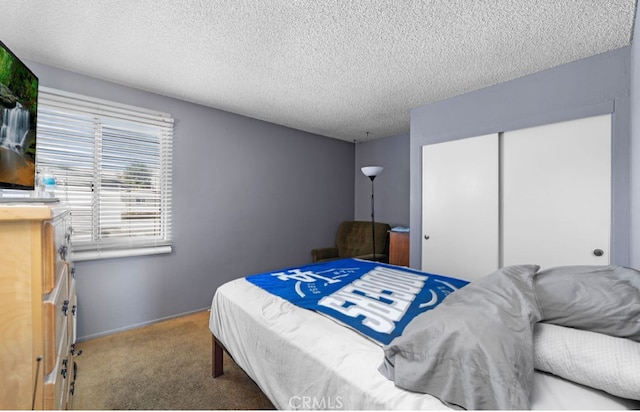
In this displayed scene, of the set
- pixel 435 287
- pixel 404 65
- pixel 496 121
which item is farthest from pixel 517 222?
pixel 404 65

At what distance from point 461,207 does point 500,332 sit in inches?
88.8

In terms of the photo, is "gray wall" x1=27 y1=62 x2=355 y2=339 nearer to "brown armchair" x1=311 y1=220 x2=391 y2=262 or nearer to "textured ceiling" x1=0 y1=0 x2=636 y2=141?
"brown armchair" x1=311 y1=220 x2=391 y2=262

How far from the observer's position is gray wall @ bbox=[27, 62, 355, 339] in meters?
2.56

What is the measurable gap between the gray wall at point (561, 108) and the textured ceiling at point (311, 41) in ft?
0.39

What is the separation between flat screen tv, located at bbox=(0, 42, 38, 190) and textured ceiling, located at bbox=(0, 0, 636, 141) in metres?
0.83

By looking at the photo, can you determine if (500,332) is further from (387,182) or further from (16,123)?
(387,182)

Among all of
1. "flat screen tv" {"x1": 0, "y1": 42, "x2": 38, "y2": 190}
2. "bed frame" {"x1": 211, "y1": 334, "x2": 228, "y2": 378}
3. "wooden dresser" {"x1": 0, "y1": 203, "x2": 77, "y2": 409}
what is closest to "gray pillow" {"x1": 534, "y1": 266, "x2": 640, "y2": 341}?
"wooden dresser" {"x1": 0, "y1": 203, "x2": 77, "y2": 409}

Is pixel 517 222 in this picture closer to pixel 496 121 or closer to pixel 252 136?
pixel 496 121

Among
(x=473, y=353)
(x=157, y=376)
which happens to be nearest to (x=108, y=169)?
(x=157, y=376)

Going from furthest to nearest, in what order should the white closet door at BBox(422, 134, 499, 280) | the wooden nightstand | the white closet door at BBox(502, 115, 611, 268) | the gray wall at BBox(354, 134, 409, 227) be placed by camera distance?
the gray wall at BBox(354, 134, 409, 227) → the wooden nightstand → the white closet door at BBox(422, 134, 499, 280) → the white closet door at BBox(502, 115, 611, 268)

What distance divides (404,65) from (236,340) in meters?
2.42

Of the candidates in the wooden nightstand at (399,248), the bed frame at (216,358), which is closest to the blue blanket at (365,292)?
the bed frame at (216,358)

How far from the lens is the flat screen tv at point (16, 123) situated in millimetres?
956

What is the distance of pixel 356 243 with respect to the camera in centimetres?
425
